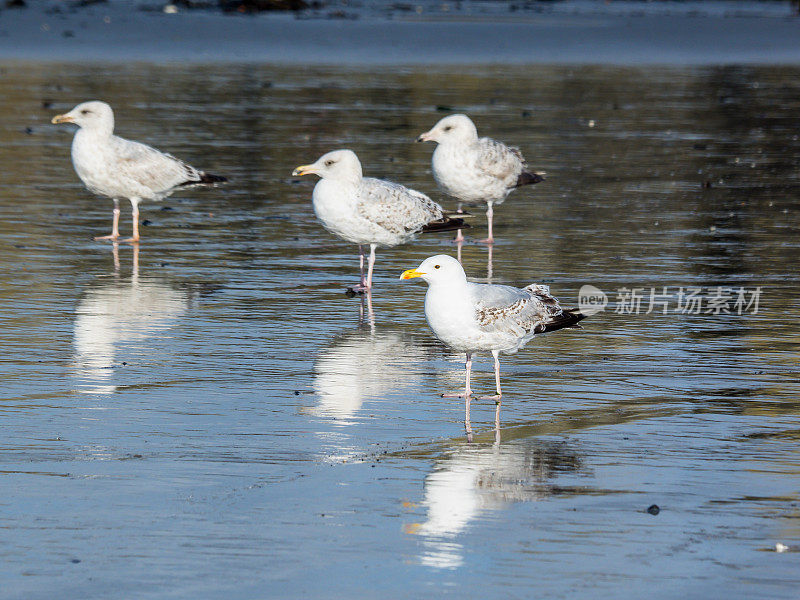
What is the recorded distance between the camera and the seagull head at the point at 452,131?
49.7 feet

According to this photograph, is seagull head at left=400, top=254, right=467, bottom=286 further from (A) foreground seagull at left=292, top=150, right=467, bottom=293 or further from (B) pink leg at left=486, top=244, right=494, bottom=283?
(B) pink leg at left=486, top=244, right=494, bottom=283

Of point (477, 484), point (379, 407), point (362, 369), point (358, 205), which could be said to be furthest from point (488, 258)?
point (477, 484)

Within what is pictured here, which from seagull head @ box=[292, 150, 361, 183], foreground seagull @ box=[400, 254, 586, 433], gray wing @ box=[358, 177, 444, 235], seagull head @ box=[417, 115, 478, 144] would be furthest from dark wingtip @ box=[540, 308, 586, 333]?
seagull head @ box=[417, 115, 478, 144]

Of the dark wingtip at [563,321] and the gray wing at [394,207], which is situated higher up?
the gray wing at [394,207]

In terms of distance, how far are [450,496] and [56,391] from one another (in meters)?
3.23

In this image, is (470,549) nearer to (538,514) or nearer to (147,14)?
(538,514)

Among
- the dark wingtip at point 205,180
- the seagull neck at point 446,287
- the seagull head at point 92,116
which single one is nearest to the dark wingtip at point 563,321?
the seagull neck at point 446,287

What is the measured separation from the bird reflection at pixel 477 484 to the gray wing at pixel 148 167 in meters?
8.49

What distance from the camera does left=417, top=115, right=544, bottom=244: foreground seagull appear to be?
599 inches

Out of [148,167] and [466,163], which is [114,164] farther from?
[466,163]

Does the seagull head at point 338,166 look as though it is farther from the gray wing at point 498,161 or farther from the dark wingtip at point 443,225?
the gray wing at point 498,161

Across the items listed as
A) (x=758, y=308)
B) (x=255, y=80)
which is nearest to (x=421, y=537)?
(x=758, y=308)

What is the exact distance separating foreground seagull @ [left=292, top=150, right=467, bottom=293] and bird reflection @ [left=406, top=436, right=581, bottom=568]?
497 centimetres

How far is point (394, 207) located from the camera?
42.7 feet
